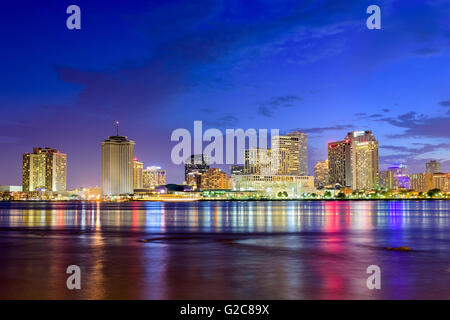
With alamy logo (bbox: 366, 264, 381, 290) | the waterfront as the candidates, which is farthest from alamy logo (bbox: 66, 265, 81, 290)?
alamy logo (bbox: 366, 264, 381, 290)

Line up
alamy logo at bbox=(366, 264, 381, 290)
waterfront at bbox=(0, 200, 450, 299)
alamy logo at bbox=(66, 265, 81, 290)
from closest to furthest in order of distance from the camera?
1. waterfront at bbox=(0, 200, 450, 299)
2. alamy logo at bbox=(66, 265, 81, 290)
3. alamy logo at bbox=(366, 264, 381, 290)

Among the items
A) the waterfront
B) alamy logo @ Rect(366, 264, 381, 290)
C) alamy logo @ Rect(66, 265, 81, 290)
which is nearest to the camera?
the waterfront

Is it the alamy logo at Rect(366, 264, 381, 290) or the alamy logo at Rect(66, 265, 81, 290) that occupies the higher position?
the alamy logo at Rect(66, 265, 81, 290)

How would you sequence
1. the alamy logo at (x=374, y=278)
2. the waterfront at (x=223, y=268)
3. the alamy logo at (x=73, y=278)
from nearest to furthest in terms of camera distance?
the waterfront at (x=223, y=268) < the alamy logo at (x=73, y=278) < the alamy logo at (x=374, y=278)

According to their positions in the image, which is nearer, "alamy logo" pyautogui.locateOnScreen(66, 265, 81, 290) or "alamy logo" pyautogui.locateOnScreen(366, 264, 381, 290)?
"alamy logo" pyautogui.locateOnScreen(66, 265, 81, 290)

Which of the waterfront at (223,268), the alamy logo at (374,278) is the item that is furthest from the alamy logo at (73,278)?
the alamy logo at (374,278)

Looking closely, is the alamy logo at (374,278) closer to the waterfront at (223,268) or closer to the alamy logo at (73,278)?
the waterfront at (223,268)

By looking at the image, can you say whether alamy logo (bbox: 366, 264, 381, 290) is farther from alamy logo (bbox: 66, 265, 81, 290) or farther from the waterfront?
alamy logo (bbox: 66, 265, 81, 290)

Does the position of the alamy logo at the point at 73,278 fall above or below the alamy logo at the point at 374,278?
above

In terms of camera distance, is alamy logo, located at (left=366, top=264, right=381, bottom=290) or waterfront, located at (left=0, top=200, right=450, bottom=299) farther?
alamy logo, located at (left=366, top=264, right=381, bottom=290)

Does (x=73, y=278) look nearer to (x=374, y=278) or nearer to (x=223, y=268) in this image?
(x=223, y=268)
